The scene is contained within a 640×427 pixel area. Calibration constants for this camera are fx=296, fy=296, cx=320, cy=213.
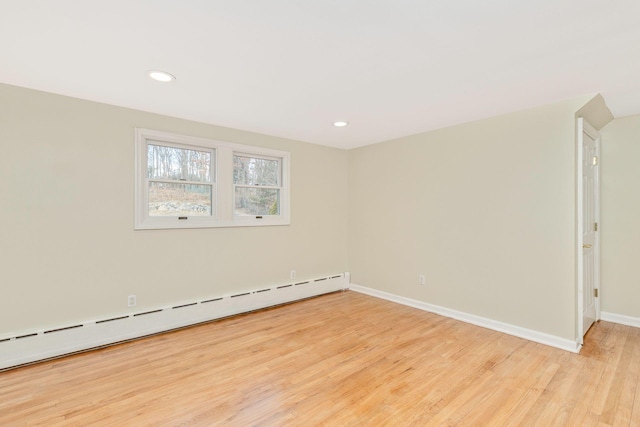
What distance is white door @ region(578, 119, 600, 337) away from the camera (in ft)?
8.96

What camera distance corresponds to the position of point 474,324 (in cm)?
333

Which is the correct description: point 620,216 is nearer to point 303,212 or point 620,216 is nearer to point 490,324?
point 490,324

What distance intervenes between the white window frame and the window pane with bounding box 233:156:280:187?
2.9 inches

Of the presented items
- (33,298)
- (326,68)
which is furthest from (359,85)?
(33,298)

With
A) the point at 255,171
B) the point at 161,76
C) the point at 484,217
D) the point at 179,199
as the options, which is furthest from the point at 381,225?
Result: the point at 161,76

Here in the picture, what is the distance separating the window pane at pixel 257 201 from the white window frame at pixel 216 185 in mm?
70

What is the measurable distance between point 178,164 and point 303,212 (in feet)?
5.89

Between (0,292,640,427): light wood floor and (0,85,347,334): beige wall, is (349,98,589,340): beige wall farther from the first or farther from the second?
(0,85,347,334): beige wall

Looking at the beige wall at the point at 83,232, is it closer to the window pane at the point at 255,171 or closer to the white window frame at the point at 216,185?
the white window frame at the point at 216,185

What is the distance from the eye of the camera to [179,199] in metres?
3.37

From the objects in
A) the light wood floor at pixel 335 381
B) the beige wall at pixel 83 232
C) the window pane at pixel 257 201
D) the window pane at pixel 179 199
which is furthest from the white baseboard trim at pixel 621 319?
the window pane at pixel 179 199

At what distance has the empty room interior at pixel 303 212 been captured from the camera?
1.79 meters

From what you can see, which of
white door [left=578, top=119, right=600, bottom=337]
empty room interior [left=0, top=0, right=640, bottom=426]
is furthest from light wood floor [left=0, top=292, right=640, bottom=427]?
white door [left=578, top=119, right=600, bottom=337]

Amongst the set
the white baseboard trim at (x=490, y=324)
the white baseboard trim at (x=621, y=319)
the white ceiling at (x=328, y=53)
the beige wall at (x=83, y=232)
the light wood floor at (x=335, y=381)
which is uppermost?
the white ceiling at (x=328, y=53)
